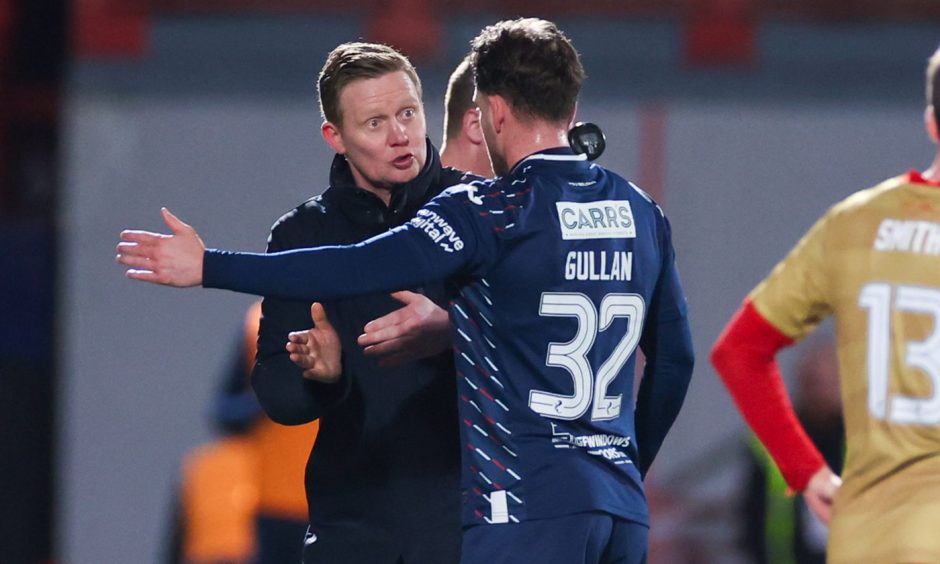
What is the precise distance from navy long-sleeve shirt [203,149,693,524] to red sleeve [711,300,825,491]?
0.19 metres

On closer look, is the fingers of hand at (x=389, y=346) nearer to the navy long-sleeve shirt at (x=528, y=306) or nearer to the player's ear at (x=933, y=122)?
the navy long-sleeve shirt at (x=528, y=306)

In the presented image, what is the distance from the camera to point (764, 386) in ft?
9.31

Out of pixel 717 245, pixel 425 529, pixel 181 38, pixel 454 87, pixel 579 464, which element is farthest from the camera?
pixel 181 38

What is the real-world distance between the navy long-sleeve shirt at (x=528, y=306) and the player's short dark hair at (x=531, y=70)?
0.30ft

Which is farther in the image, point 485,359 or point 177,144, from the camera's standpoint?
point 177,144

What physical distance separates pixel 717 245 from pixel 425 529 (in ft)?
14.4

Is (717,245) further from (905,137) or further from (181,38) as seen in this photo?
(181,38)

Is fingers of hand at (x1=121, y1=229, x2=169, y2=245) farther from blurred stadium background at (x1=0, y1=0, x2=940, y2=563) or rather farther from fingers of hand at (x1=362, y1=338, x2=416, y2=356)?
blurred stadium background at (x1=0, y1=0, x2=940, y2=563)

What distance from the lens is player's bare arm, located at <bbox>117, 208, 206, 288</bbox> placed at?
2.74m

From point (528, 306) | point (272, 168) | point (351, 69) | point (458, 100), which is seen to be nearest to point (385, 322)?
point (528, 306)

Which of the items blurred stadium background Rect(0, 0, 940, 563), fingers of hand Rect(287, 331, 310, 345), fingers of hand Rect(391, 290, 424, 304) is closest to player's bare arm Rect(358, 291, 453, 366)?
fingers of hand Rect(391, 290, 424, 304)

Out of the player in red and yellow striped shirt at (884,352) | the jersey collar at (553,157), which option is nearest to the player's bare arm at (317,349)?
the jersey collar at (553,157)

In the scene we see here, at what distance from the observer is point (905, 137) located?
7.29 metres

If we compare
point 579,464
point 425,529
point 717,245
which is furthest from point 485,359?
point 717,245
